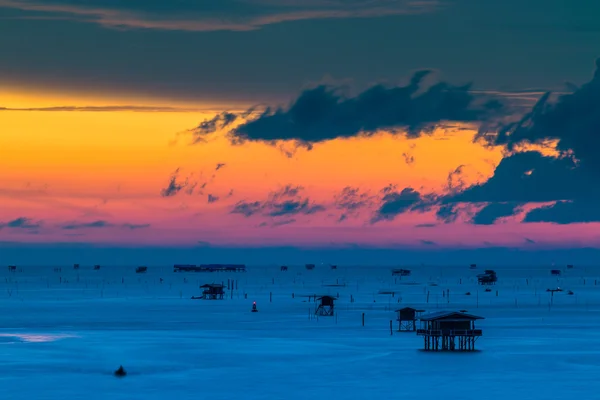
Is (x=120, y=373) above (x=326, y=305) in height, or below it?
below

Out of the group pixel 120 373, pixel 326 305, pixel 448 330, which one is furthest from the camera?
pixel 326 305

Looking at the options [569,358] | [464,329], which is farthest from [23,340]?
[569,358]

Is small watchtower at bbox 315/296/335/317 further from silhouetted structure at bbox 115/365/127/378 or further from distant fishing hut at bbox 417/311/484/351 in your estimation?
silhouetted structure at bbox 115/365/127/378

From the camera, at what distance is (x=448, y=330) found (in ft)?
299

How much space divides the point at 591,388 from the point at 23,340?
55228mm

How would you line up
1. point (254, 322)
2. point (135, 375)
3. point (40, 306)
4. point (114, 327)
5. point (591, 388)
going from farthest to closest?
point (40, 306) < point (254, 322) < point (114, 327) < point (135, 375) < point (591, 388)

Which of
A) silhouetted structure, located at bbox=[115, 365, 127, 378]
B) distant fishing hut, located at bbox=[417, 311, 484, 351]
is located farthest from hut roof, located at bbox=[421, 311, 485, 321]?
silhouetted structure, located at bbox=[115, 365, 127, 378]

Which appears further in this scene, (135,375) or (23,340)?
(23,340)

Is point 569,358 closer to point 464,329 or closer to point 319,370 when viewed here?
point 464,329

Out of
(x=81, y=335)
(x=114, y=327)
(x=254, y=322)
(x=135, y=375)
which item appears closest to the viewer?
(x=135, y=375)

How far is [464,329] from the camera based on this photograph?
297ft

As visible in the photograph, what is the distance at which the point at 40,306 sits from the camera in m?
169

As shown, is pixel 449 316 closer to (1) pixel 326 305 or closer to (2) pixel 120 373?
(2) pixel 120 373

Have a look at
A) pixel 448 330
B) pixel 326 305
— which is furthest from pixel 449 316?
pixel 326 305
